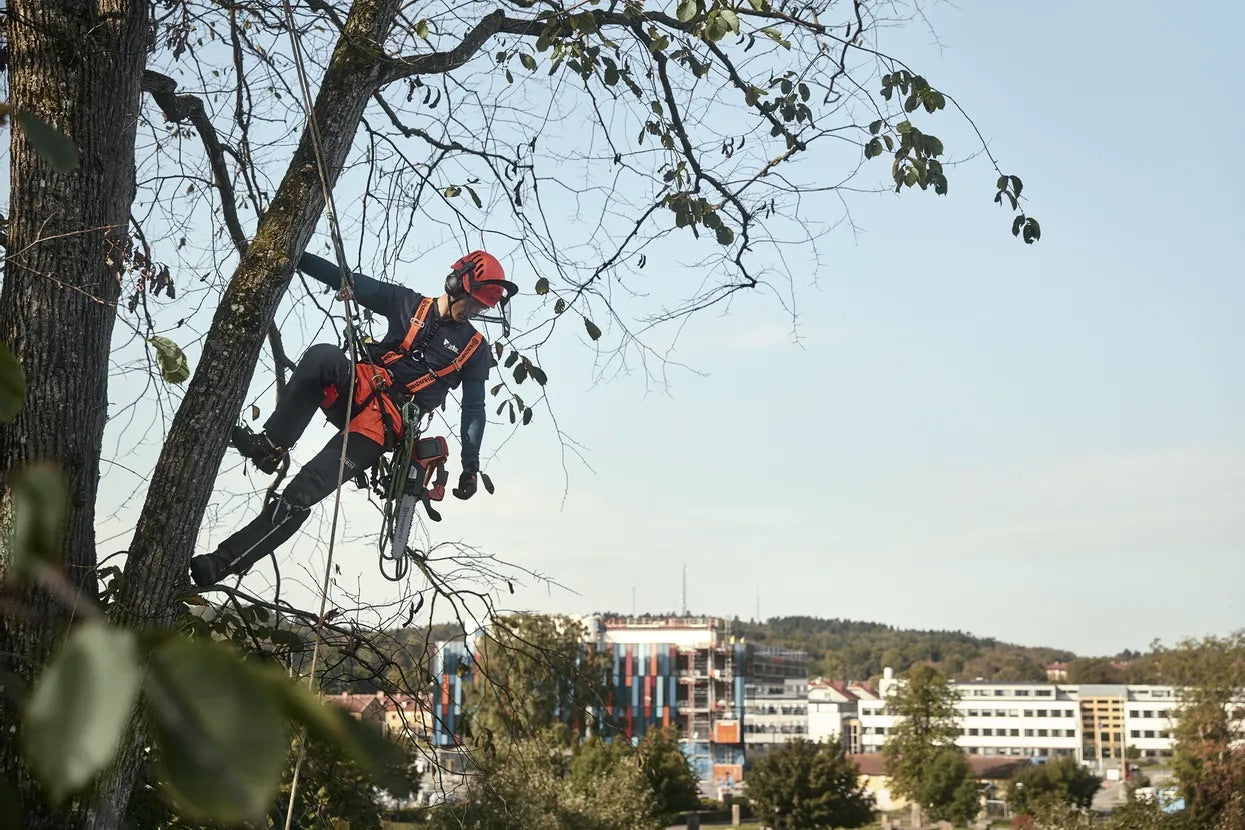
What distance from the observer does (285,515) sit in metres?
3.45

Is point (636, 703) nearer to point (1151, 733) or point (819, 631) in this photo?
point (1151, 733)

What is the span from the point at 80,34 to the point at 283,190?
0.51m

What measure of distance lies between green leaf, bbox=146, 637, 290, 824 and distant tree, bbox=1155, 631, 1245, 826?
1055 inches

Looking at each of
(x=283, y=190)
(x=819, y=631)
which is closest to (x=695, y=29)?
(x=283, y=190)

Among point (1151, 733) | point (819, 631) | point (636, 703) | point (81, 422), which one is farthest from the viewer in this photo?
point (819, 631)

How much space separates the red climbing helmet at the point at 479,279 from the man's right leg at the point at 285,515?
0.55m

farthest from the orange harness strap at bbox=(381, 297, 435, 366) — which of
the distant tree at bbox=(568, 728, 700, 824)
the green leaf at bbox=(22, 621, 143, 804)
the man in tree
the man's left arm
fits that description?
the distant tree at bbox=(568, 728, 700, 824)

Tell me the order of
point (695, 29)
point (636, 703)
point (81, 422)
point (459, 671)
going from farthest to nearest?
point (636, 703)
point (459, 671)
point (695, 29)
point (81, 422)

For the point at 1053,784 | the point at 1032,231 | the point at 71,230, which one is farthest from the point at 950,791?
the point at 71,230

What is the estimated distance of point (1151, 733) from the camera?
278ft

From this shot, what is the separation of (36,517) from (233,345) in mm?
2398

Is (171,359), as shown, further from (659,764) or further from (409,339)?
(659,764)

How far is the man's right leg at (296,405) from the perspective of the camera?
3.48 meters

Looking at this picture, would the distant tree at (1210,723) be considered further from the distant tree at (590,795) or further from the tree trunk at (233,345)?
the tree trunk at (233,345)
